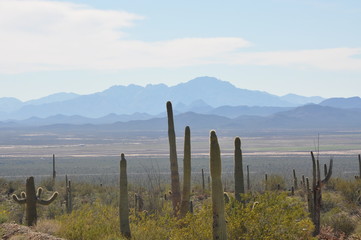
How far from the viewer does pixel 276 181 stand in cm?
3488

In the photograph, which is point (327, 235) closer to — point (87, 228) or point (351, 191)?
point (87, 228)

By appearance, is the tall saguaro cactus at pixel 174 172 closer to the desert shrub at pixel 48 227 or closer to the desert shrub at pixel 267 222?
the desert shrub at pixel 48 227

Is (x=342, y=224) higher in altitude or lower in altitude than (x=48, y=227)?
lower

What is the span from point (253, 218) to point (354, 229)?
7.32 meters

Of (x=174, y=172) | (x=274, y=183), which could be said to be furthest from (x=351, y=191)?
(x=174, y=172)

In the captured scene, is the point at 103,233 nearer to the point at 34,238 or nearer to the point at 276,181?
the point at 34,238

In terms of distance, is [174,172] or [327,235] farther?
[174,172]

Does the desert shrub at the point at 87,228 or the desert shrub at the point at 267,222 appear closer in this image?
the desert shrub at the point at 267,222

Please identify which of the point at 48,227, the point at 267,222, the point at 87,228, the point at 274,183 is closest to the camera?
the point at 267,222

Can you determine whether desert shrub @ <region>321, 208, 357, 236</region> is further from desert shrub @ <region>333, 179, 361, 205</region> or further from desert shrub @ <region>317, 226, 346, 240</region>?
desert shrub @ <region>333, 179, 361, 205</region>

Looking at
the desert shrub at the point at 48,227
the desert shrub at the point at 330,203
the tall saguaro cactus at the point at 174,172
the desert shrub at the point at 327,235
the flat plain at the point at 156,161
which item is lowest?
the flat plain at the point at 156,161

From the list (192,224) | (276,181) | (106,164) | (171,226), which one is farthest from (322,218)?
(106,164)

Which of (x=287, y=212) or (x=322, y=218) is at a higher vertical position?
(x=287, y=212)

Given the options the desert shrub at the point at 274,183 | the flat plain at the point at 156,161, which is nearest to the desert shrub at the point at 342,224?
the flat plain at the point at 156,161
